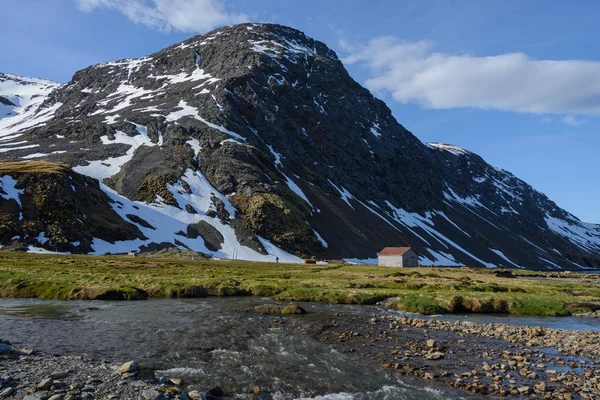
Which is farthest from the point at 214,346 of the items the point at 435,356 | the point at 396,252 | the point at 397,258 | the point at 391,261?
the point at 396,252

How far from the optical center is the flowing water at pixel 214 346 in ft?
58.9

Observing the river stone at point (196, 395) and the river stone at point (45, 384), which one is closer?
the river stone at point (45, 384)

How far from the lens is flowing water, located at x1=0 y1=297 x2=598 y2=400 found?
17953mm

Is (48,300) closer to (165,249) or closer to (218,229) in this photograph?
(165,249)

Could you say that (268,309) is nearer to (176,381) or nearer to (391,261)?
(176,381)

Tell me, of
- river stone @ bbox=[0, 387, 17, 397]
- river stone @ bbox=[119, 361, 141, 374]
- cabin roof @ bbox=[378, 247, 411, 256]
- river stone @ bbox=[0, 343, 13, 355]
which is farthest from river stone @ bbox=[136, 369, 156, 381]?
cabin roof @ bbox=[378, 247, 411, 256]

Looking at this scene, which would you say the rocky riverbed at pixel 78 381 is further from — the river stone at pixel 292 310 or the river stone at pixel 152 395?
the river stone at pixel 292 310

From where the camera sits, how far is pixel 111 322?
29.4 meters

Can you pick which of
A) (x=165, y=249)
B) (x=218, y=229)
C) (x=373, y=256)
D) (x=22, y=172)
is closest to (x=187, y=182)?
(x=218, y=229)

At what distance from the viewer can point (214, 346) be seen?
23.9 meters

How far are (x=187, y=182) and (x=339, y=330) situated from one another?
121 m

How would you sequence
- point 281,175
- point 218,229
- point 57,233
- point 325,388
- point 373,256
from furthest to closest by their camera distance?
point 281,175, point 373,256, point 218,229, point 57,233, point 325,388

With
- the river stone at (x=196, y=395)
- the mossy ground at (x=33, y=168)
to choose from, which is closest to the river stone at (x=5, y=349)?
the river stone at (x=196, y=395)

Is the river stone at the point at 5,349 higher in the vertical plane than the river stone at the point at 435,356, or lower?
lower
